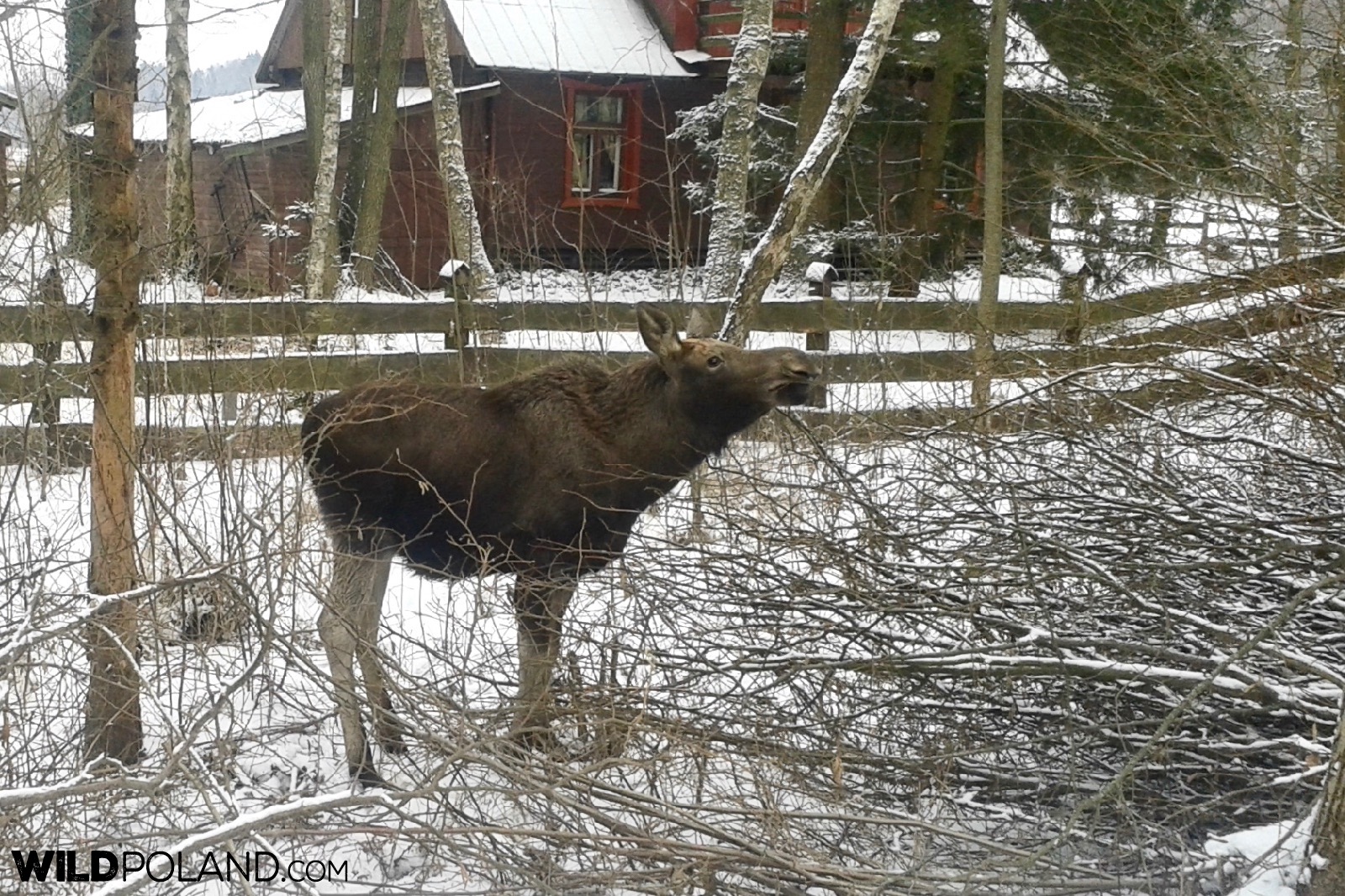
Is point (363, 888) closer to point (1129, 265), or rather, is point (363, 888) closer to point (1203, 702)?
point (1203, 702)

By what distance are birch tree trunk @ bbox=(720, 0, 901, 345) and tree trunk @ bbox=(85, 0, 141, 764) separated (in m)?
3.01

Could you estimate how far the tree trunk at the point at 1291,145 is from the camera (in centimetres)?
572

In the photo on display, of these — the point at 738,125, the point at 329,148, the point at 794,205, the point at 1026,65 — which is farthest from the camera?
the point at 329,148

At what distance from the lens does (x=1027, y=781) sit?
492 cm

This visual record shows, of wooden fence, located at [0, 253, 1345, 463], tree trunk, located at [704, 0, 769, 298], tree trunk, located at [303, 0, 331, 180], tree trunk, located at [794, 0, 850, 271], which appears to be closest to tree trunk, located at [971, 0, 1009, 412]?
wooden fence, located at [0, 253, 1345, 463]

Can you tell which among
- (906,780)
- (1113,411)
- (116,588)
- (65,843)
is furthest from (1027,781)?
(116,588)

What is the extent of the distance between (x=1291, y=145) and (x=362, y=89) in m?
18.4

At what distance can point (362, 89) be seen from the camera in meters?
22.2

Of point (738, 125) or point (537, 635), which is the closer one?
point (537, 635)

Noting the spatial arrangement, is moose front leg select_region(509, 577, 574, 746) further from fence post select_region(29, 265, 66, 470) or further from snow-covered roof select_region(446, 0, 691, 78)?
snow-covered roof select_region(446, 0, 691, 78)

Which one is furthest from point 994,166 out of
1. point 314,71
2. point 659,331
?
point 314,71

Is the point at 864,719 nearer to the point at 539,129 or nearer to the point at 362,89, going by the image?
the point at 362,89

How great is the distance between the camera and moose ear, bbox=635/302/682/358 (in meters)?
6.27

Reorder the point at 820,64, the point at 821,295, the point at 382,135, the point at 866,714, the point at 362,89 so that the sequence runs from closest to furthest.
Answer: the point at 866,714, the point at 821,295, the point at 820,64, the point at 382,135, the point at 362,89
